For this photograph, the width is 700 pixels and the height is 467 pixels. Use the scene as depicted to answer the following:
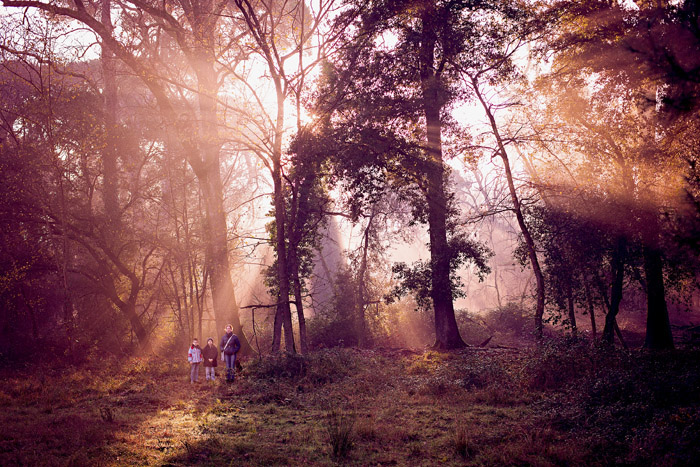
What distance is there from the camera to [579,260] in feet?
49.6

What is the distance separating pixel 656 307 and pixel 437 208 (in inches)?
307

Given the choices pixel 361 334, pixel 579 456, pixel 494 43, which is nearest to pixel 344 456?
pixel 579 456

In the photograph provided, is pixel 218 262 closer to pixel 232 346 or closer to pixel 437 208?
pixel 232 346

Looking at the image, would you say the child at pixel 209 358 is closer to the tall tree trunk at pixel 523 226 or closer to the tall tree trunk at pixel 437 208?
the tall tree trunk at pixel 437 208

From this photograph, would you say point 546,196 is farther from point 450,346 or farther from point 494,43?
point 450,346

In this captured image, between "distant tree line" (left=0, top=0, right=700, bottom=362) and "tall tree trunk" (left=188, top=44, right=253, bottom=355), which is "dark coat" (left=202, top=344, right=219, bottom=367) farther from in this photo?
"tall tree trunk" (left=188, top=44, right=253, bottom=355)

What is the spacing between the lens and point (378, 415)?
918 cm

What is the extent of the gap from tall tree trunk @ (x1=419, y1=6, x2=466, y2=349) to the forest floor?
3.75 meters

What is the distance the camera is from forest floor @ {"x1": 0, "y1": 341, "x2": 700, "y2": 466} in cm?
647

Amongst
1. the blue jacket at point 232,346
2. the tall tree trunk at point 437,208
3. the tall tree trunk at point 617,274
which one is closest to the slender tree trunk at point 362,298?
the tall tree trunk at point 437,208

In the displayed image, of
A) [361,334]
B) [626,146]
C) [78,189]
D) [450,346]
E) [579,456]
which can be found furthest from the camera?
[361,334]

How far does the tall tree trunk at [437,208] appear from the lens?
1702 centimetres

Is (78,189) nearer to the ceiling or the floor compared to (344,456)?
nearer to the ceiling

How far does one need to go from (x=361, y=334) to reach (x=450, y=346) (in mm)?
6114
